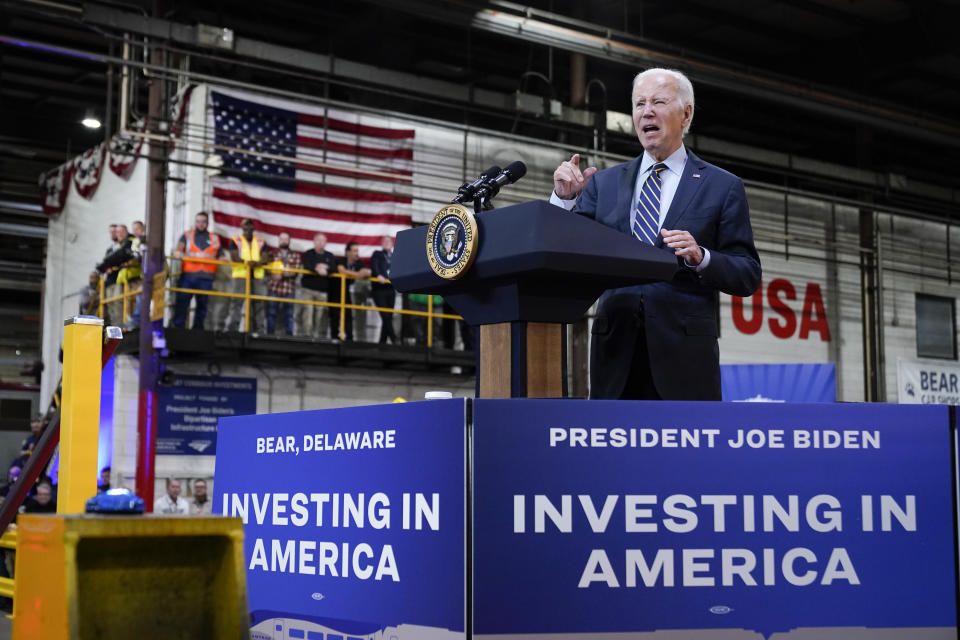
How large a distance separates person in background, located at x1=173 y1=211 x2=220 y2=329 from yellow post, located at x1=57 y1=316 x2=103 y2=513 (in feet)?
37.8

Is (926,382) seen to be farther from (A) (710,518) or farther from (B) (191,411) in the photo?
(A) (710,518)

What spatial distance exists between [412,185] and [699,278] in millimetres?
16643

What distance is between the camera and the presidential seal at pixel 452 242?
9.79 ft

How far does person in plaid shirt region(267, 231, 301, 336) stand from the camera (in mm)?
18641

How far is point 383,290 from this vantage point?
63.8ft

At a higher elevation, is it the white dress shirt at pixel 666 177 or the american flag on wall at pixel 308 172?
the american flag on wall at pixel 308 172

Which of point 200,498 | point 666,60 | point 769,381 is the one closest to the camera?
point 769,381

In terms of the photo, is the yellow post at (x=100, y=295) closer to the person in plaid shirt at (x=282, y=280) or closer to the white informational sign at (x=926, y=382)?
the person in plaid shirt at (x=282, y=280)

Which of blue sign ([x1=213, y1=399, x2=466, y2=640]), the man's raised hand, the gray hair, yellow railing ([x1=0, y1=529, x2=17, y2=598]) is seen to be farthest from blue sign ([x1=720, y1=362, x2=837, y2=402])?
blue sign ([x1=213, y1=399, x2=466, y2=640])

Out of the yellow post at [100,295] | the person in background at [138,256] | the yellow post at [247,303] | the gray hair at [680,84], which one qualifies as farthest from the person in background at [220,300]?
the gray hair at [680,84]

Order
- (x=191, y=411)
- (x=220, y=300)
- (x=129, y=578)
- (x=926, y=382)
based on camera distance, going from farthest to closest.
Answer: (x=926, y=382) < (x=220, y=300) < (x=191, y=411) < (x=129, y=578)

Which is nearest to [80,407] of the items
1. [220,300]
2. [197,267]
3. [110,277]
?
[197,267]

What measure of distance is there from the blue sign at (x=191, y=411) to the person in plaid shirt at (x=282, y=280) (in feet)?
4.22

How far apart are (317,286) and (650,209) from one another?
15.8 metres
